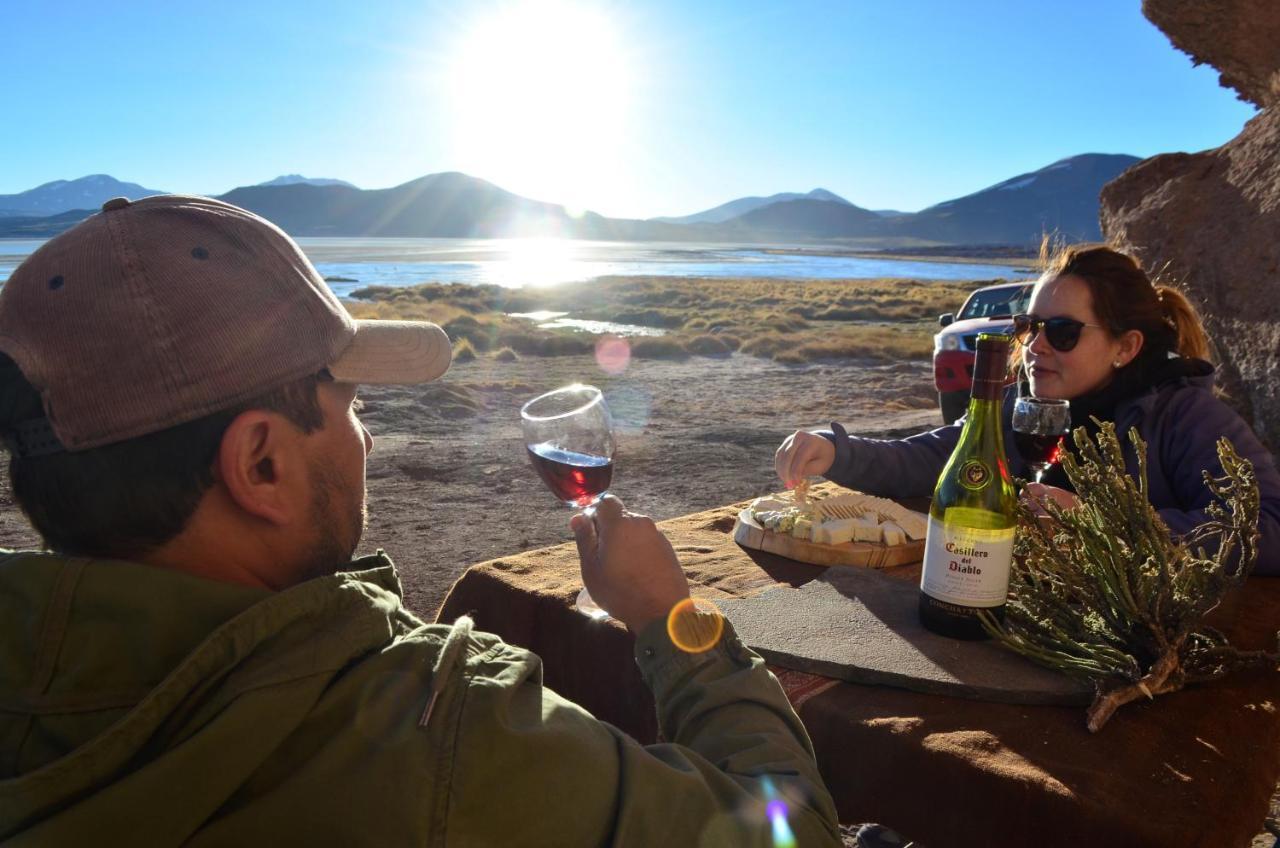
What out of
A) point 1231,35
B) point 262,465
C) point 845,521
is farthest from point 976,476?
point 1231,35

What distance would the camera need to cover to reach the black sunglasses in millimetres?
2543

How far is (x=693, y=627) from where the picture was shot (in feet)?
4.04

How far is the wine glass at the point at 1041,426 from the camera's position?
2.00m

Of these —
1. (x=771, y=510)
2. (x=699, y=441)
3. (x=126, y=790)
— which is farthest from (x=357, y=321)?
(x=699, y=441)

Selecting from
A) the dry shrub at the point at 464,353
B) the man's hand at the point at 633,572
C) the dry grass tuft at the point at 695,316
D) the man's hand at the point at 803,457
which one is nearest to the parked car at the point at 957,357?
the man's hand at the point at 803,457

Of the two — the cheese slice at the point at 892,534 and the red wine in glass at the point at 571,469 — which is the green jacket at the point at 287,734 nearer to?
the red wine in glass at the point at 571,469

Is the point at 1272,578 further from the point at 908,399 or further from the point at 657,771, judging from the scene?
the point at 908,399

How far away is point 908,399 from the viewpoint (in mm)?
12641

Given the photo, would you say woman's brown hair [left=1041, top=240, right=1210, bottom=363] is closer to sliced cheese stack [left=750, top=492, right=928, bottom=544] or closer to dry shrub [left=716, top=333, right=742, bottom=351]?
sliced cheese stack [left=750, top=492, right=928, bottom=544]

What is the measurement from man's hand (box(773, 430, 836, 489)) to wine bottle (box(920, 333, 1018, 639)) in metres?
0.75

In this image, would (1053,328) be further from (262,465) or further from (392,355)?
(262,465)

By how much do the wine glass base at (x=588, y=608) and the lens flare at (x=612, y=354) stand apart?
1411 centimetres

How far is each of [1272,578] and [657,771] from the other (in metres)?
1.76

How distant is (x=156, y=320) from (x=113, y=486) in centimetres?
19
